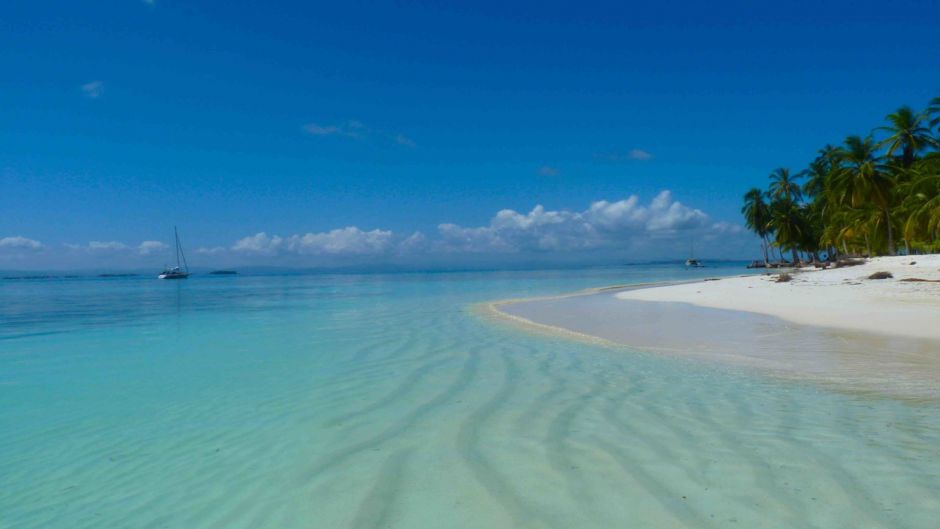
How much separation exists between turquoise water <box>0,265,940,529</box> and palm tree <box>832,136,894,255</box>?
45636 millimetres

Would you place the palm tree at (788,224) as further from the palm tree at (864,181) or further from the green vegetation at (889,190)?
the palm tree at (864,181)

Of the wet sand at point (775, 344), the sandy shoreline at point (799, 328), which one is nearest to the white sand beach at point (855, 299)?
the sandy shoreline at point (799, 328)

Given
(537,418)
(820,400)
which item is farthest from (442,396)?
(820,400)

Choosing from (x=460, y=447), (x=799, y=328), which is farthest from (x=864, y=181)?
(x=460, y=447)

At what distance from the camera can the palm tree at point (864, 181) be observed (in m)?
43.2

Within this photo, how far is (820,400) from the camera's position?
242 inches

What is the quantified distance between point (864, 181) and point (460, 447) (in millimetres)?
50938

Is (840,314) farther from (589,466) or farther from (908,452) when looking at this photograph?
(589,466)

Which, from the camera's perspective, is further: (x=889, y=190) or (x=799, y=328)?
(x=889, y=190)

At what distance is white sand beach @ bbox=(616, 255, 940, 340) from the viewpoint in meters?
12.6

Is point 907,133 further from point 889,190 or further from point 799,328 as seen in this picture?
point 799,328

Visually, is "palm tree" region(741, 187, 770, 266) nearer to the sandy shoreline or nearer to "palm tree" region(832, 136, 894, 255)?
"palm tree" region(832, 136, 894, 255)

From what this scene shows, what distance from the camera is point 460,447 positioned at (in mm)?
4879

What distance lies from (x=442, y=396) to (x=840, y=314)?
13.2 meters
